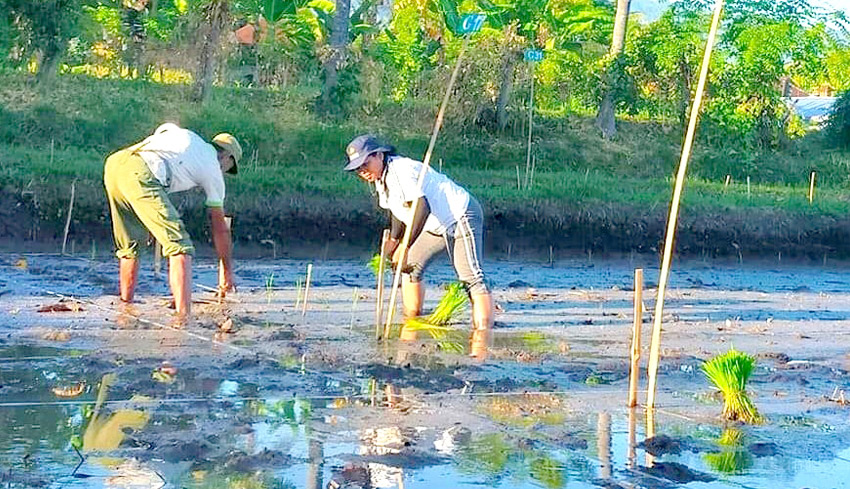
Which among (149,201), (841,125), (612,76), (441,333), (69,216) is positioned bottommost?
(441,333)

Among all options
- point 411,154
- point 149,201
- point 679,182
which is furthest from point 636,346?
point 411,154

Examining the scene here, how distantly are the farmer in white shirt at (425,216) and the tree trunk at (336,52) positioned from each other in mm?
11940

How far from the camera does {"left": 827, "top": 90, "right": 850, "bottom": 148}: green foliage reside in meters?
25.4

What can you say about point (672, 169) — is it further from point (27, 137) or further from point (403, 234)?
point (403, 234)

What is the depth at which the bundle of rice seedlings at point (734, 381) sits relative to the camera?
6344mm

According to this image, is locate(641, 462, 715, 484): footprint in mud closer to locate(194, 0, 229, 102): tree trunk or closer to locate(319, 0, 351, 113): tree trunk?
locate(319, 0, 351, 113): tree trunk

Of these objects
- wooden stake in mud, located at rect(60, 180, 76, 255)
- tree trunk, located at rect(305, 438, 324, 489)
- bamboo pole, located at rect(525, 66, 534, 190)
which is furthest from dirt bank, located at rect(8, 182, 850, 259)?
tree trunk, located at rect(305, 438, 324, 489)

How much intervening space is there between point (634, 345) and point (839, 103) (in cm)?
2080

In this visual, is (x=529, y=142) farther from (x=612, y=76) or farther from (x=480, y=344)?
(x=480, y=344)

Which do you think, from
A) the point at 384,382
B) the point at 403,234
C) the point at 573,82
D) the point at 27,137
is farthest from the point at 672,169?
the point at 384,382

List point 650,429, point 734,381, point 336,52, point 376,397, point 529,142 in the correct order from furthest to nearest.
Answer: point 336,52 → point 529,142 → point 376,397 → point 734,381 → point 650,429

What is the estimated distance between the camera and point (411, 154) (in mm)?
20062

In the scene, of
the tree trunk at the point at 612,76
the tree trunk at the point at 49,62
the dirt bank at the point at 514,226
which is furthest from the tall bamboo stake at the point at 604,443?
the tree trunk at the point at 612,76

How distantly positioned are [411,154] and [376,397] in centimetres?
1348
